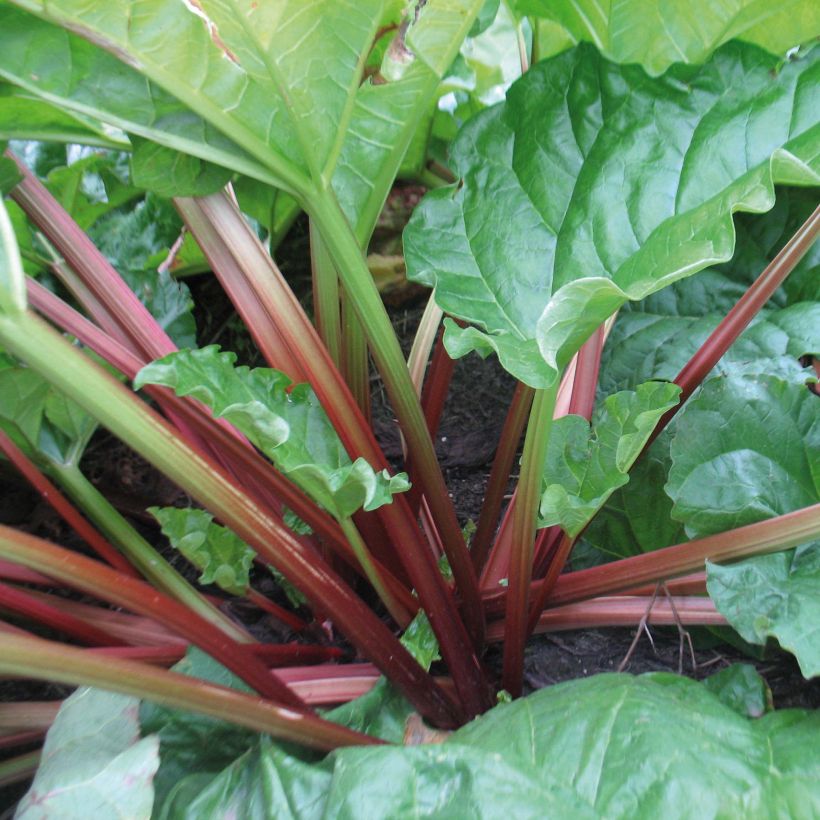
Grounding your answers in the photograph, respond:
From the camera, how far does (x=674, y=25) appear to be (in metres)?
0.81

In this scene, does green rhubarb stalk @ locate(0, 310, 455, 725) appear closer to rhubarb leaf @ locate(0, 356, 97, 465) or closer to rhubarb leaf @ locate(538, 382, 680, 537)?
→ rhubarb leaf @ locate(538, 382, 680, 537)

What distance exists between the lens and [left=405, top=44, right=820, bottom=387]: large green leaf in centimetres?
67

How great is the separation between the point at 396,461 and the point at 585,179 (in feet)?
2.02

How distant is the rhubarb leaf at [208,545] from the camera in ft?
3.13

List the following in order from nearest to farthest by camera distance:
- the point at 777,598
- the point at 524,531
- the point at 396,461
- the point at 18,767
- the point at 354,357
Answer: the point at 777,598
the point at 524,531
the point at 18,767
the point at 354,357
the point at 396,461

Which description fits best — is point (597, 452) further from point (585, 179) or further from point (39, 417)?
point (39, 417)

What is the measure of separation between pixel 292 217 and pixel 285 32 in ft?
1.83

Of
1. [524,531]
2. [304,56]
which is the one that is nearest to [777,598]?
[524,531]

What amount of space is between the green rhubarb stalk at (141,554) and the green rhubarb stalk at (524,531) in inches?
13.2

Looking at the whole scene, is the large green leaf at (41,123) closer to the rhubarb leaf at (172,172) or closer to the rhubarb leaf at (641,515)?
the rhubarb leaf at (172,172)

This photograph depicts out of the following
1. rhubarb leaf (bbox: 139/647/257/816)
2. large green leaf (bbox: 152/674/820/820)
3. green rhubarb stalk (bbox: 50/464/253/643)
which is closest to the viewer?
large green leaf (bbox: 152/674/820/820)

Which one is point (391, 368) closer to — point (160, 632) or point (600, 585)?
point (600, 585)

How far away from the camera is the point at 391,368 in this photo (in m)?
0.81

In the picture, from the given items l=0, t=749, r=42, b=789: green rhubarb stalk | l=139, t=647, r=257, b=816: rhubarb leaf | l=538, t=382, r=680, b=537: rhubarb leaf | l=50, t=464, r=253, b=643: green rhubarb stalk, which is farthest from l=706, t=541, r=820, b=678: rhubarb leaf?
l=0, t=749, r=42, b=789: green rhubarb stalk
